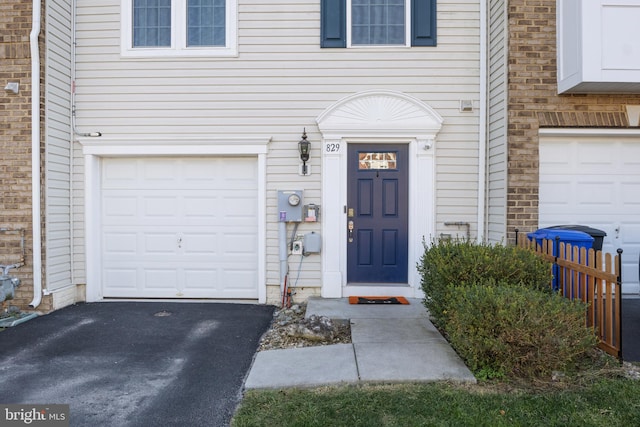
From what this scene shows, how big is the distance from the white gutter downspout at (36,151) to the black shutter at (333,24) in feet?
12.3

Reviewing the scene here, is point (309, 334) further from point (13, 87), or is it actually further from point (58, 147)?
point (13, 87)

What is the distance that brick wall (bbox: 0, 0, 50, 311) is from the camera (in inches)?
235

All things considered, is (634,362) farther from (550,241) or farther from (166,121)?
(166,121)

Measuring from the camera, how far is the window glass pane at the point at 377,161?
646cm

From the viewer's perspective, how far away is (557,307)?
11.6 ft

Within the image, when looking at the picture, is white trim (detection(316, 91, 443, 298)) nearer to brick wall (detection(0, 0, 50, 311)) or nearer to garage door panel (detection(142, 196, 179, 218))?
garage door panel (detection(142, 196, 179, 218))

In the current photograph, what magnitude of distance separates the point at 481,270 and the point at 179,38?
5.17 metres

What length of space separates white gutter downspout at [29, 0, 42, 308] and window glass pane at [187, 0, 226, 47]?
192 cm

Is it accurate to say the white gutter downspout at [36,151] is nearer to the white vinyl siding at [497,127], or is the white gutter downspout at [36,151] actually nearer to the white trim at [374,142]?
the white trim at [374,142]

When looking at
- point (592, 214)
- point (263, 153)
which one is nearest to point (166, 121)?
point (263, 153)

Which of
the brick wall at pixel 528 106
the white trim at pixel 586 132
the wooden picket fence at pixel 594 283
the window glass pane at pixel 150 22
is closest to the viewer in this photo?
the wooden picket fence at pixel 594 283

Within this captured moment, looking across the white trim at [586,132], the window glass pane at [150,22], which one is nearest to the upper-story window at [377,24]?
the white trim at [586,132]

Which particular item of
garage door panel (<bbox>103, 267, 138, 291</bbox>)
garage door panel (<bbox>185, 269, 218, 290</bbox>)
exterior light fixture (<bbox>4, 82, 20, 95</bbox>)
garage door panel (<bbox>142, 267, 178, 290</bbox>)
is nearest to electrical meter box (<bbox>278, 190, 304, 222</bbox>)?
garage door panel (<bbox>185, 269, 218, 290</bbox>)

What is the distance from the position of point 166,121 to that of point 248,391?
434cm
